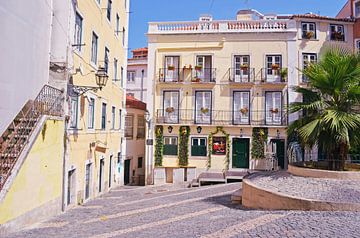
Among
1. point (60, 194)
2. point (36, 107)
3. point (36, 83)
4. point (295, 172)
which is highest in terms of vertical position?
point (36, 83)

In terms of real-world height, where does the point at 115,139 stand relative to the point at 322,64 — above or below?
below

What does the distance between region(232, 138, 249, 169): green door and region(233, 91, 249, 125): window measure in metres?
1.34

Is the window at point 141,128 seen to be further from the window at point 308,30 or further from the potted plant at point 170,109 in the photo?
the window at point 308,30

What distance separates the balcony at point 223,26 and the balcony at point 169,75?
2.76m

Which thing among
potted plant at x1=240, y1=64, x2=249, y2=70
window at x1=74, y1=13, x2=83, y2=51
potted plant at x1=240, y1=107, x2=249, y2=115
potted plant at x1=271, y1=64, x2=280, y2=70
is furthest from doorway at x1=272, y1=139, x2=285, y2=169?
window at x1=74, y1=13, x2=83, y2=51

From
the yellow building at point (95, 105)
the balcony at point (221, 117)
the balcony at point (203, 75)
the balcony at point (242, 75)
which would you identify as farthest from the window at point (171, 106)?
the balcony at point (242, 75)

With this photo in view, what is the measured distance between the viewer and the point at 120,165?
66.9ft

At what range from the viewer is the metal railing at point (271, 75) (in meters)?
22.6

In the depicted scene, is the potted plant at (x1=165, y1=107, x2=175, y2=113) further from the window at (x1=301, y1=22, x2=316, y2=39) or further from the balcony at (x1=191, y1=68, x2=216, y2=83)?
the window at (x1=301, y1=22, x2=316, y2=39)

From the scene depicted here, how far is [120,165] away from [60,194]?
33.4 ft

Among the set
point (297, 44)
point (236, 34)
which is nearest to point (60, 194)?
point (236, 34)

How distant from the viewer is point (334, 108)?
10156mm

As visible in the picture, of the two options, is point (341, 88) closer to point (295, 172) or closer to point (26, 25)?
point (295, 172)

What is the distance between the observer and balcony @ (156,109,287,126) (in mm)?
22375
